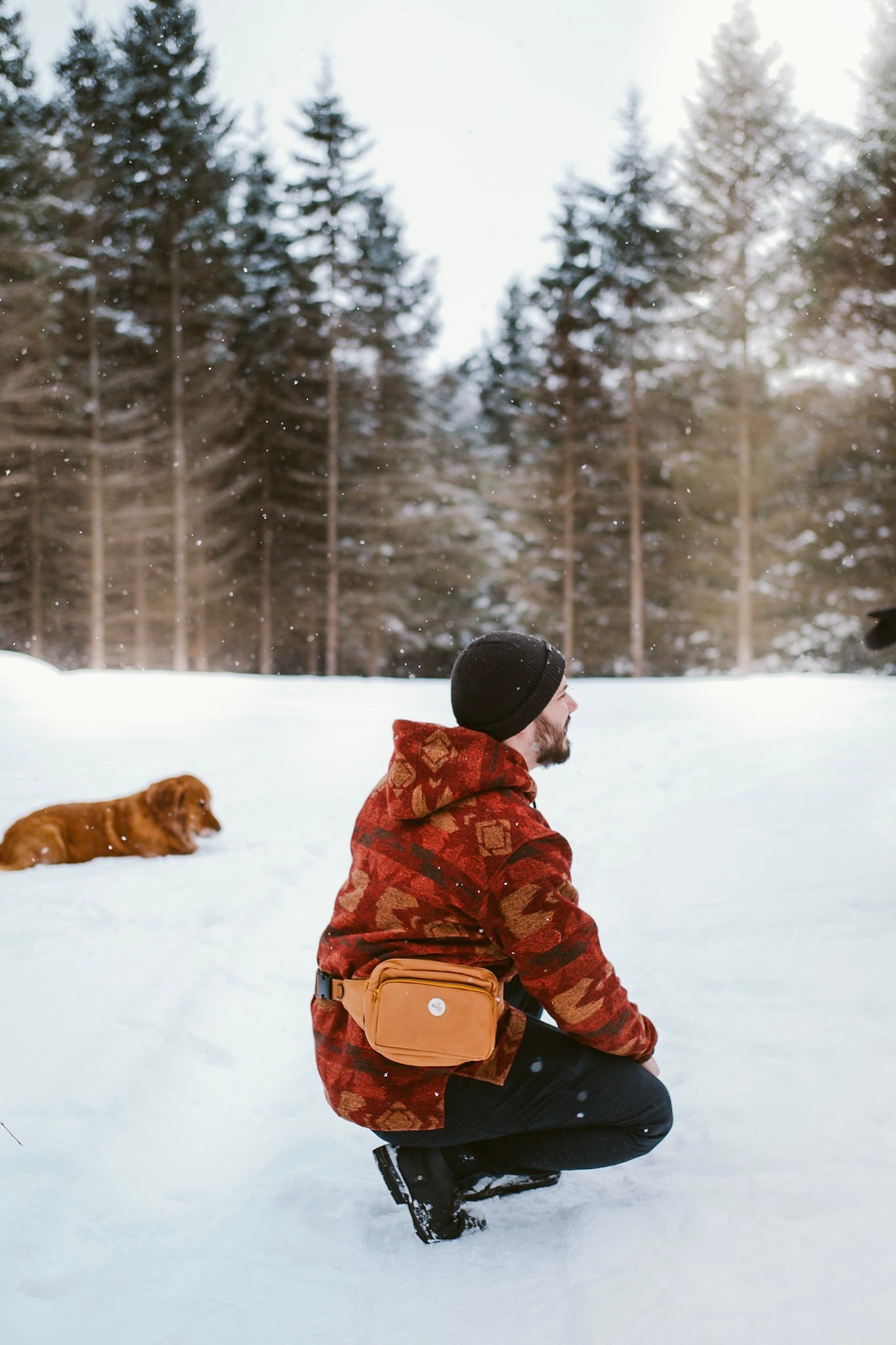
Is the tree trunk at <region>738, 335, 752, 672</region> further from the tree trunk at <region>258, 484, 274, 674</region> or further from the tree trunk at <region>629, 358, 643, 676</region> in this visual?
the tree trunk at <region>258, 484, 274, 674</region>

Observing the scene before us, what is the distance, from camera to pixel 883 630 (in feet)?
11.2

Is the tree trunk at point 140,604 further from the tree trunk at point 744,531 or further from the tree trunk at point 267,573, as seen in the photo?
the tree trunk at point 744,531

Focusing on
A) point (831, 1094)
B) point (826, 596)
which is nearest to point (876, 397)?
point (826, 596)

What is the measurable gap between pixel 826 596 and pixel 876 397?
12.9 ft

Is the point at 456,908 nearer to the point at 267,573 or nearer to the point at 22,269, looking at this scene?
the point at 22,269

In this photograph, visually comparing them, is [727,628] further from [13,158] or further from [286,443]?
[13,158]

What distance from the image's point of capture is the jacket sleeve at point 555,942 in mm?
1718

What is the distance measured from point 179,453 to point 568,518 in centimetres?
834

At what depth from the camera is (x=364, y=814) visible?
1895 millimetres

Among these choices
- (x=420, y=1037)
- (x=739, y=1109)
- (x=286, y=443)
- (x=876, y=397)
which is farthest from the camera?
(x=286, y=443)

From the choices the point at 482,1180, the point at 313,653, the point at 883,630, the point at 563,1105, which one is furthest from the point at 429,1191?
the point at 313,653

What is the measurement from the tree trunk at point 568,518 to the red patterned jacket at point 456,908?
17.5 m

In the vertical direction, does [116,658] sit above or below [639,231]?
below

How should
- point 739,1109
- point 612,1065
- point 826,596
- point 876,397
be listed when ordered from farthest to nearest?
point 826,596 → point 876,397 → point 739,1109 → point 612,1065
